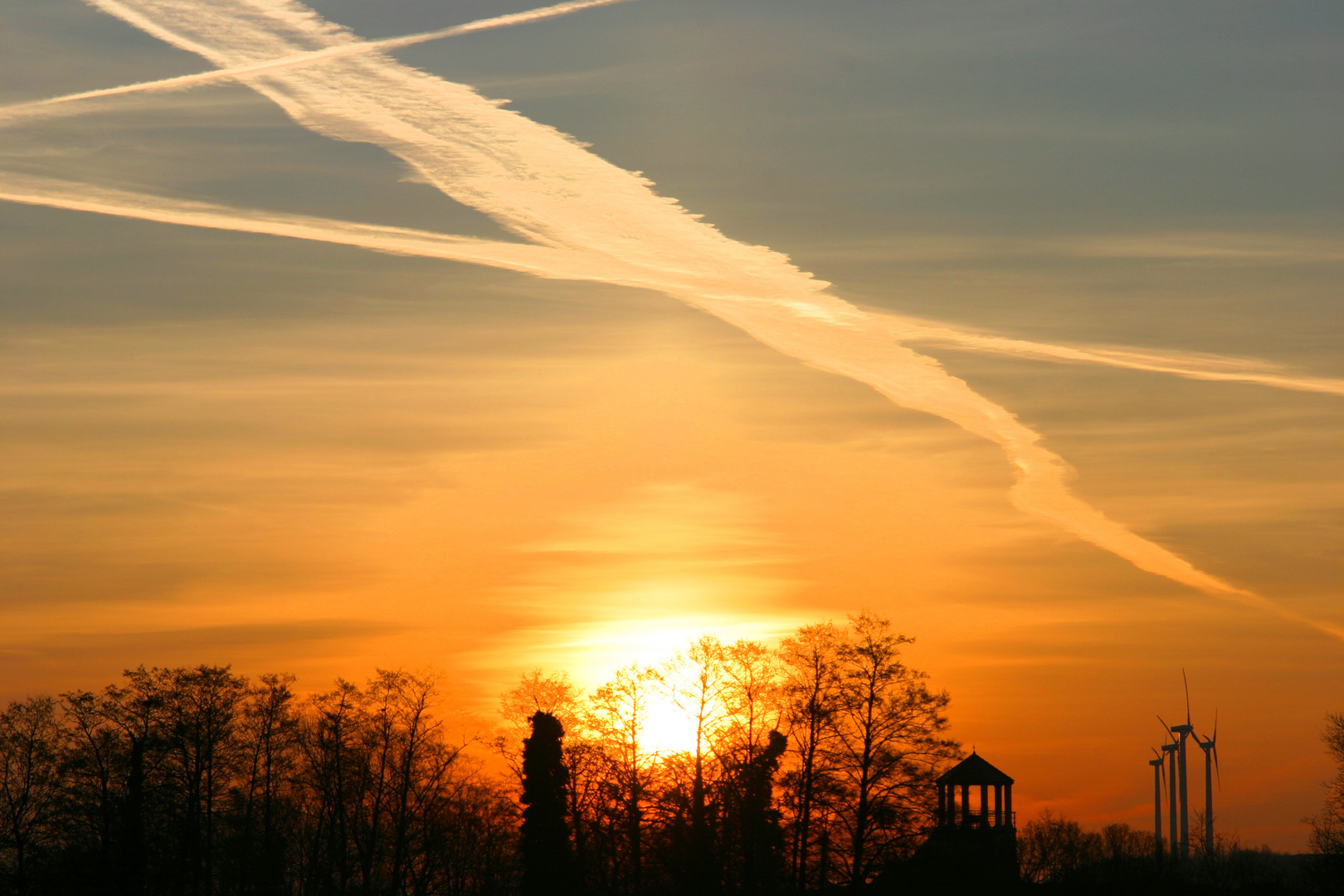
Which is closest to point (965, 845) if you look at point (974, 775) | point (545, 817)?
point (974, 775)

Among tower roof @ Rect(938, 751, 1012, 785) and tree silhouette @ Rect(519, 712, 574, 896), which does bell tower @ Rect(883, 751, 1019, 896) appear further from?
tree silhouette @ Rect(519, 712, 574, 896)

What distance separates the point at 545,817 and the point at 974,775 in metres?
24.9

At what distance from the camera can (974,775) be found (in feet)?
256

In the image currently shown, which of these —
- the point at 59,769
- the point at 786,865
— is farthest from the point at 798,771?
the point at 59,769

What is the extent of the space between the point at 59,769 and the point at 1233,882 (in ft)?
274

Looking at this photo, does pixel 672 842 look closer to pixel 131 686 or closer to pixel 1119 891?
pixel 1119 891

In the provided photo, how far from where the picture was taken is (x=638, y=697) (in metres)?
82.9

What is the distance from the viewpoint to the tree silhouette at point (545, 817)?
78.6m

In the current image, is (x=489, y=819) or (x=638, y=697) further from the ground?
(x=638, y=697)

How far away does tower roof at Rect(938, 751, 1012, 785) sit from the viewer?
3061 inches

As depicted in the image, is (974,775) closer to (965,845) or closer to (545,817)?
(965,845)

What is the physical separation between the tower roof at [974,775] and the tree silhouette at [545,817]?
2211 cm

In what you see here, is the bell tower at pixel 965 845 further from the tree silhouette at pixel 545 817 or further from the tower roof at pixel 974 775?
the tree silhouette at pixel 545 817

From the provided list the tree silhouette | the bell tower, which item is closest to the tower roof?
the bell tower
